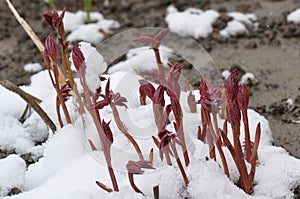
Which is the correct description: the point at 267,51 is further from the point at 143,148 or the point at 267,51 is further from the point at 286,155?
the point at 143,148

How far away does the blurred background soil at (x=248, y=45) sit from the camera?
2.37m

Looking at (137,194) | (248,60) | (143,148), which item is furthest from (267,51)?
(137,194)

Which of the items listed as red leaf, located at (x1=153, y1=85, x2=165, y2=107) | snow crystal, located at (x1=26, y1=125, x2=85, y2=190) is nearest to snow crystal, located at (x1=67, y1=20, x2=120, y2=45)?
snow crystal, located at (x1=26, y1=125, x2=85, y2=190)

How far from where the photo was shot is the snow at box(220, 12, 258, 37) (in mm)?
2977

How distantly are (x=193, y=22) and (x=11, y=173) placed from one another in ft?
5.05

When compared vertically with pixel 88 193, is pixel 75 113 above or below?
above

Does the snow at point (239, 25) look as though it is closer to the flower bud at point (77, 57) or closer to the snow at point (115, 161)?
the snow at point (115, 161)

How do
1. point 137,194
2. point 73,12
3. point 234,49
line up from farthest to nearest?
point 73,12, point 234,49, point 137,194

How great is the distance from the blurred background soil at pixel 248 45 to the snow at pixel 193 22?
0.04 m

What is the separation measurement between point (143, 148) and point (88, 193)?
248 mm

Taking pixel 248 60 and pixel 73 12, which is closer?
pixel 248 60

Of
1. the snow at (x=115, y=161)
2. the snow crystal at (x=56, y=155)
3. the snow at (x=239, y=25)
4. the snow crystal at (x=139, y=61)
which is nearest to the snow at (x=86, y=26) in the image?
the snow crystal at (x=139, y=61)

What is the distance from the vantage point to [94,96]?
174cm

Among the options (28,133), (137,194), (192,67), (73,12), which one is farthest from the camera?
(73,12)
